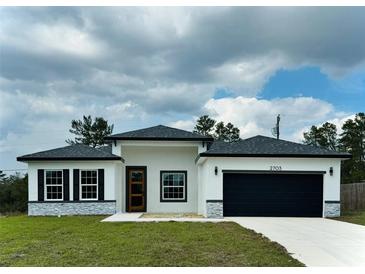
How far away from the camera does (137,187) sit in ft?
66.8

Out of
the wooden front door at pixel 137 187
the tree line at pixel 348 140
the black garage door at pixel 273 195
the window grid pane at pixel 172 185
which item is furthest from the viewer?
the tree line at pixel 348 140

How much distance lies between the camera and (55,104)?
72.9 feet

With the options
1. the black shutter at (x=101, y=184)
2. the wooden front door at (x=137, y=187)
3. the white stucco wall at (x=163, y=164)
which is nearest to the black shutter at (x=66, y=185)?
the black shutter at (x=101, y=184)

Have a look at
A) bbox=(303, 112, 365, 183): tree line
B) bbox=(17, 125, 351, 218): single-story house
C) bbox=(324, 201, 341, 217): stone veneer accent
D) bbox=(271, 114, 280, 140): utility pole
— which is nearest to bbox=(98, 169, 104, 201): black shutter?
bbox=(17, 125, 351, 218): single-story house

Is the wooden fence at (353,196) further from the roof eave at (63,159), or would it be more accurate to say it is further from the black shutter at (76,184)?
the black shutter at (76,184)

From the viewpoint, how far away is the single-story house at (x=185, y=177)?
16.5m

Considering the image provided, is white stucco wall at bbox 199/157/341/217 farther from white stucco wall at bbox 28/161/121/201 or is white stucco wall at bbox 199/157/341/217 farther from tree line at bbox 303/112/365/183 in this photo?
tree line at bbox 303/112/365/183

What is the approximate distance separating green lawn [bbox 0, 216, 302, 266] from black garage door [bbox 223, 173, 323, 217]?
4.61 metres

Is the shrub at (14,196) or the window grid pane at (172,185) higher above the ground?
the window grid pane at (172,185)

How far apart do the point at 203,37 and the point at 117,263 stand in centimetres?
517

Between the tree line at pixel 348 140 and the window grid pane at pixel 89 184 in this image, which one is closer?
the window grid pane at pixel 89 184

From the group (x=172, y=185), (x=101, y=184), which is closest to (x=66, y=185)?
(x=101, y=184)

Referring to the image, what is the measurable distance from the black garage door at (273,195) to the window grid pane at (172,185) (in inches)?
168
